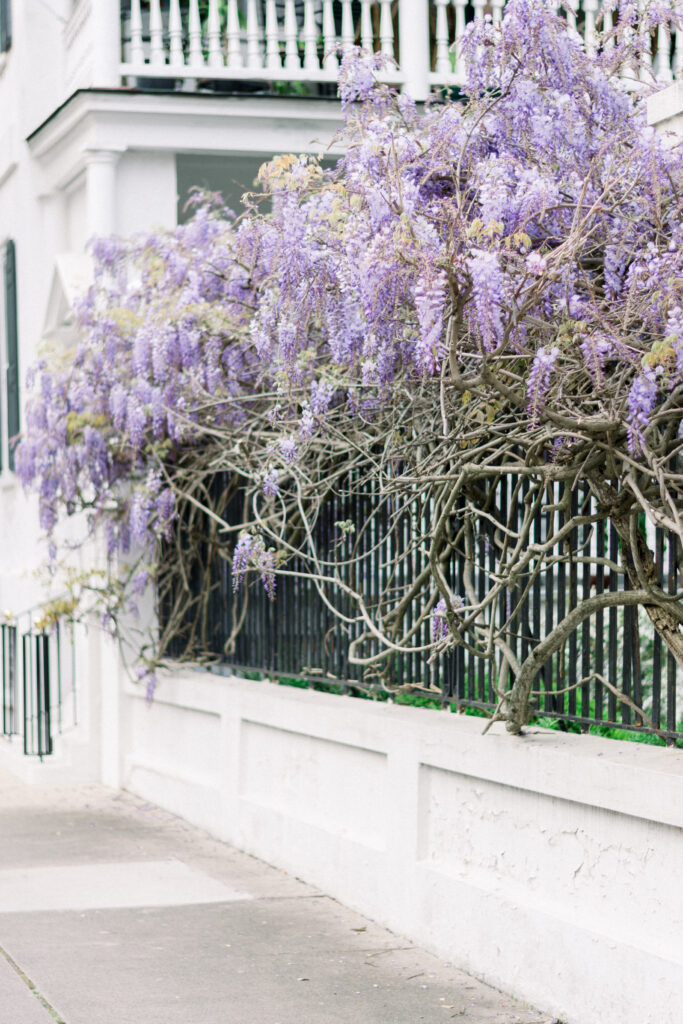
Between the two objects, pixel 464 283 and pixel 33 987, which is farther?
pixel 33 987

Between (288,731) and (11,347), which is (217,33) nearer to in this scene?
(11,347)

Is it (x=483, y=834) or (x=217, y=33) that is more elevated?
(x=217, y=33)

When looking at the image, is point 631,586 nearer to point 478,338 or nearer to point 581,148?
point 478,338

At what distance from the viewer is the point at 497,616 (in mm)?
6500

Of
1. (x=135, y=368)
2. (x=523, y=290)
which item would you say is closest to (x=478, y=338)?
(x=523, y=290)

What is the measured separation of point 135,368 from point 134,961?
3973mm

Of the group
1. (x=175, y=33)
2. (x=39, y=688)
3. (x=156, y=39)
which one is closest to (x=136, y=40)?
(x=156, y=39)

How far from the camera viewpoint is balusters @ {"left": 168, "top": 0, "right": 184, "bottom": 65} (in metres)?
11.8

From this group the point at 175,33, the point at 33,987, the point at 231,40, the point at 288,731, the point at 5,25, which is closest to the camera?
the point at 33,987

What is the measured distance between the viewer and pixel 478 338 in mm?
5457

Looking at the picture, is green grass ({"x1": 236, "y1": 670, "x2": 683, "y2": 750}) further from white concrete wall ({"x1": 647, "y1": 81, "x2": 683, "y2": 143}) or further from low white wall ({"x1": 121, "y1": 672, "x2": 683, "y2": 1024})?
white concrete wall ({"x1": 647, "y1": 81, "x2": 683, "y2": 143})

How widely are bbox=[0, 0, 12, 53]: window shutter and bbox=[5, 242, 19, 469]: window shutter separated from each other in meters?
1.93

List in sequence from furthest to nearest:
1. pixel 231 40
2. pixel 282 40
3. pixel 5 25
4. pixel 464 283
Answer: pixel 5 25 < pixel 282 40 < pixel 231 40 < pixel 464 283

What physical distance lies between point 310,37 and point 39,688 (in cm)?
574
